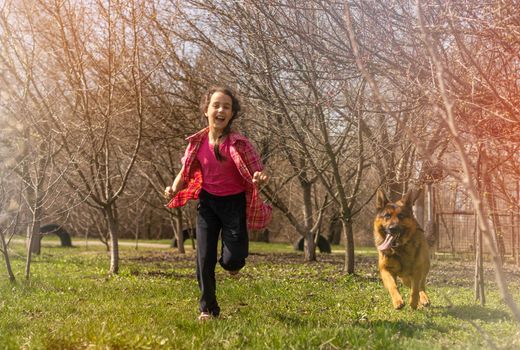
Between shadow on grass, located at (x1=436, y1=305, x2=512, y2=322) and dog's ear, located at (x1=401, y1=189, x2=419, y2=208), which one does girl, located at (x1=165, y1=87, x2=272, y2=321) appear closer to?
dog's ear, located at (x1=401, y1=189, x2=419, y2=208)

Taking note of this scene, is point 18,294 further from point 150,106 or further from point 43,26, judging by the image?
point 150,106

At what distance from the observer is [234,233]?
4.50 meters

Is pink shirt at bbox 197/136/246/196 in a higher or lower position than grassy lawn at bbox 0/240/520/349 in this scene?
higher

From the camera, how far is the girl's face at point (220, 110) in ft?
15.0

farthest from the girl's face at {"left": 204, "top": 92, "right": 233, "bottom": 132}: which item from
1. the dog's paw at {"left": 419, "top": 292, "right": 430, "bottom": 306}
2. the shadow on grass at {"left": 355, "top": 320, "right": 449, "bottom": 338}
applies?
the dog's paw at {"left": 419, "top": 292, "right": 430, "bottom": 306}

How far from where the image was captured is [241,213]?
14.9 feet

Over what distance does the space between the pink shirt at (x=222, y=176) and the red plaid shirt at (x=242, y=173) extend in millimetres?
57

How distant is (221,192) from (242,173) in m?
0.27

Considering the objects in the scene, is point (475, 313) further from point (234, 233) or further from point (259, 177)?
point (259, 177)

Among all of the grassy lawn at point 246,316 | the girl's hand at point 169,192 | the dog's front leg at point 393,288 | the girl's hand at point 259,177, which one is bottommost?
the grassy lawn at point 246,316

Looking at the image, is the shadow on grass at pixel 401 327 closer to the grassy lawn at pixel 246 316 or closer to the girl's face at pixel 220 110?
the grassy lawn at pixel 246 316

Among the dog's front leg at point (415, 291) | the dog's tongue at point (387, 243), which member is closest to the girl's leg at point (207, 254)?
the dog's tongue at point (387, 243)

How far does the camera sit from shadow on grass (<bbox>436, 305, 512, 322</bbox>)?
15.7 ft

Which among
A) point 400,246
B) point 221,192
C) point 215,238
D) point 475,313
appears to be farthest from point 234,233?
point 475,313
